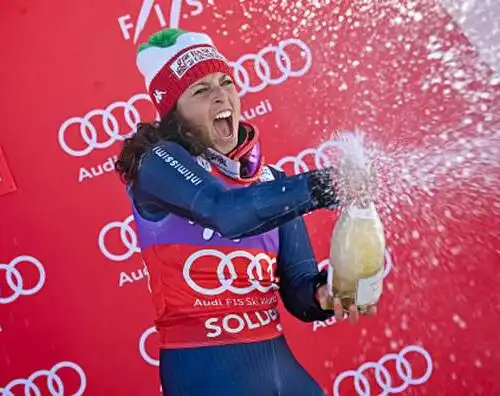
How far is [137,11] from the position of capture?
13.1 feet

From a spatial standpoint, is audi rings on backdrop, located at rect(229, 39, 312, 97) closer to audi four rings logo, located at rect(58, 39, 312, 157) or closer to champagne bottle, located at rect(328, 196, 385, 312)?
audi four rings logo, located at rect(58, 39, 312, 157)

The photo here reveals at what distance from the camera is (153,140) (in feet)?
9.04

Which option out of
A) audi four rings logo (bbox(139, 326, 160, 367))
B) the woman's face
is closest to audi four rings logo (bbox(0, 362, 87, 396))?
audi four rings logo (bbox(139, 326, 160, 367))

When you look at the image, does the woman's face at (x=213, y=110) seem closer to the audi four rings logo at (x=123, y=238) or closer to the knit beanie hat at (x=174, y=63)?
the knit beanie hat at (x=174, y=63)

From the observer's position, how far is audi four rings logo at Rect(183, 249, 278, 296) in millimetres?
2752

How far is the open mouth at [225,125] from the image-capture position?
2873mm

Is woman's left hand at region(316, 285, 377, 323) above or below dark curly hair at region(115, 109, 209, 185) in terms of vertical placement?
below

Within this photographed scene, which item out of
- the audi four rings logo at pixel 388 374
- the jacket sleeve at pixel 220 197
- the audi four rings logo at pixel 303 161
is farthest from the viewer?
the audi four rings logo at pixel 388 374

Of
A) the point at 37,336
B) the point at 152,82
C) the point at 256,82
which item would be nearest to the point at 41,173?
the point at 37,336

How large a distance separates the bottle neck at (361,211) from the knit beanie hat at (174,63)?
73 centimetres

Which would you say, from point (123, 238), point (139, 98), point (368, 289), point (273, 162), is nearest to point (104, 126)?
point (139, 98)

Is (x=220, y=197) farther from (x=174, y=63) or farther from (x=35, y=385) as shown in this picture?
(x=35, y=385)

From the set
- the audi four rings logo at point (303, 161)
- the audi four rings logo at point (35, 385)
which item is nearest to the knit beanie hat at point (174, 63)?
the audi four rings logo at point (303, 161)

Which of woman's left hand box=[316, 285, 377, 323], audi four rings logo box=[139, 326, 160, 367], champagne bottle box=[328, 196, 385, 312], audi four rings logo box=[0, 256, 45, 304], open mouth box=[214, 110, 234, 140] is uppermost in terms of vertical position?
open mouth box=[214, 110, 234, 140]
